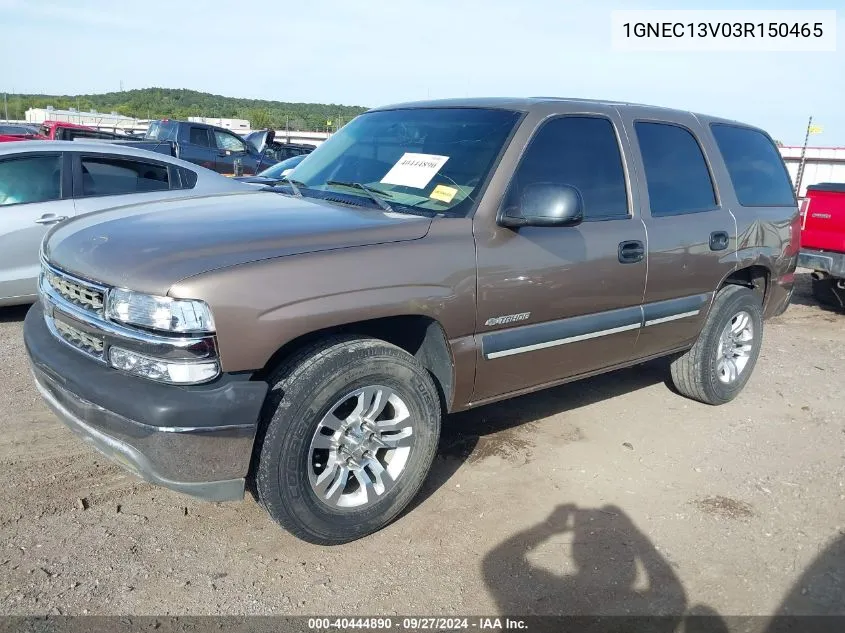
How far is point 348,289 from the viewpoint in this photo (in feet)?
9.18

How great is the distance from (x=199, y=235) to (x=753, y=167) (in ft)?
13.4

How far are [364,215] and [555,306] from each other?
→ 1089mm

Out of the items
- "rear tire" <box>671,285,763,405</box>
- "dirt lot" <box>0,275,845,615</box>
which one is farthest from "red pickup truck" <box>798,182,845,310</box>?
"dirt lot" <box>0,275,845,615</box>

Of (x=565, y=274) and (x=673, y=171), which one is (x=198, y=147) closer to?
(x=673, y=171)

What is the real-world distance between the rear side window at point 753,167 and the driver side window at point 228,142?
13.7 meters

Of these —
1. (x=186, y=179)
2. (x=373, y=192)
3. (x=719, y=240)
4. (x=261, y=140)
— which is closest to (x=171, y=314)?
(x=373, y=192)

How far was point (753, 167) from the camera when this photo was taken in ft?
16.7

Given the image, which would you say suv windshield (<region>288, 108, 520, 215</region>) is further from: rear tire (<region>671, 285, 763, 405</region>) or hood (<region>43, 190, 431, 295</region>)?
rear tire (<region>671, 285, 763, 405</region>)

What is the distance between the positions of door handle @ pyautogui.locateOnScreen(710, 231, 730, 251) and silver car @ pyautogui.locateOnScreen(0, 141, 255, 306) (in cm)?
354

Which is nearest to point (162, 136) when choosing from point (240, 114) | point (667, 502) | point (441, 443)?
point (441, 443)

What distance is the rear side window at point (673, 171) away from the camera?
13.7 feet

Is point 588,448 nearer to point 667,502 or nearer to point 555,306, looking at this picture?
point 667,502

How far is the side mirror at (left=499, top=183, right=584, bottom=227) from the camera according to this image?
3.22 metres

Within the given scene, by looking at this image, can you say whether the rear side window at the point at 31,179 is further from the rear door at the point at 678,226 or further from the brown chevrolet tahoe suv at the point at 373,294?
the rear door at the point at 678,226
